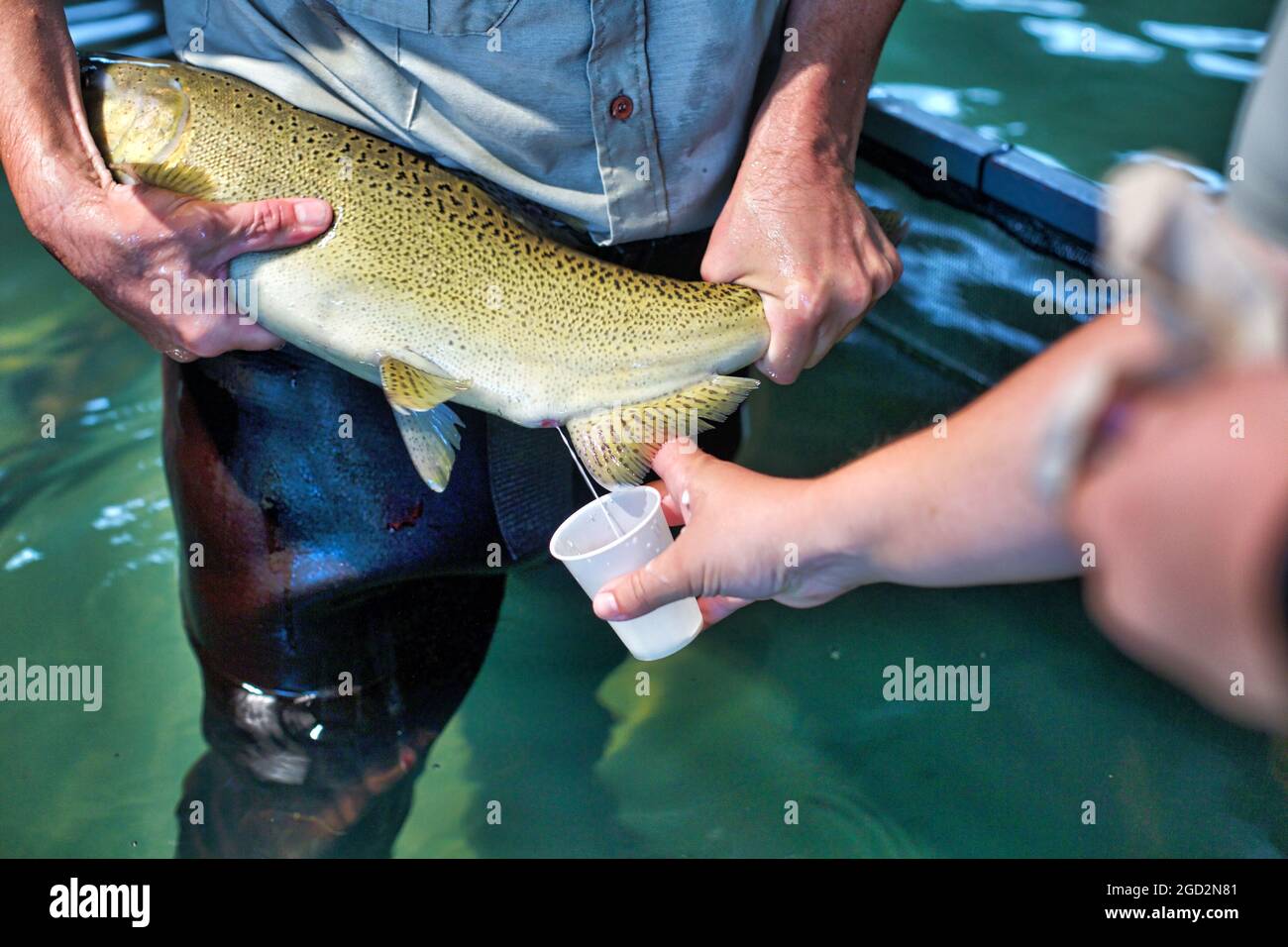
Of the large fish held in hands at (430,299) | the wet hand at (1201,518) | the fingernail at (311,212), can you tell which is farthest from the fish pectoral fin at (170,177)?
the wet hand at (1201,518)

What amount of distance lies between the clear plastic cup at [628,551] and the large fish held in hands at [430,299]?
60mm

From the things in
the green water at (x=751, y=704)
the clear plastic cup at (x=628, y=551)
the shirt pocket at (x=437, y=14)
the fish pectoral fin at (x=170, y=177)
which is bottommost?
→ the green water at (x=751, y=704)

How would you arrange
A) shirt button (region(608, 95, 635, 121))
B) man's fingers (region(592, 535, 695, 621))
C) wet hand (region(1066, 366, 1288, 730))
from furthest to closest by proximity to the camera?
shirt button (region(608, 95, 635, 121)), man's fingers (region(592, 535, 695, 621)), wet hand (region(1066, 366, 1288, 730))

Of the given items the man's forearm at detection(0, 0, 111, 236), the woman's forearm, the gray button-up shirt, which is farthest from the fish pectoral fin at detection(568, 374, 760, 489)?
the man's forearm at detection(0, 0, 111, 236)

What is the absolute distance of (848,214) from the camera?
155 centimetres

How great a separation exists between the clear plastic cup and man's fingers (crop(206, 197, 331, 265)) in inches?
20.1

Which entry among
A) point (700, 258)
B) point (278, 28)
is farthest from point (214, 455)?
A: point (700, 258)

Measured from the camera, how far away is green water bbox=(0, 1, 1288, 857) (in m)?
1.93

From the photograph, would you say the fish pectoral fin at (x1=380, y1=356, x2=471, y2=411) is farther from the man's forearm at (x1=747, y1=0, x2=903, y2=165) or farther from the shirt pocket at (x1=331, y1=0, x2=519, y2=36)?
the man's forearm at (x1=747, y1=0, x2=903, y2=165)

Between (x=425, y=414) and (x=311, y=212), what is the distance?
30 centimetres

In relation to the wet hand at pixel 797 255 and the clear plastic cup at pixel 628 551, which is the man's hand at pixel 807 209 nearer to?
the wet hand at pixel 797 255

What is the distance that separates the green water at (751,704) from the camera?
193cm

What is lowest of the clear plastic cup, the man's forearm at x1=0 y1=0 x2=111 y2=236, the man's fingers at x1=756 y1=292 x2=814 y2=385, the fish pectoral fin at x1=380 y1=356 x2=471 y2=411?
the clear plastic cup

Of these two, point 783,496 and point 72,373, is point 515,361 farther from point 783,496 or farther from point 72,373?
point 72,373
